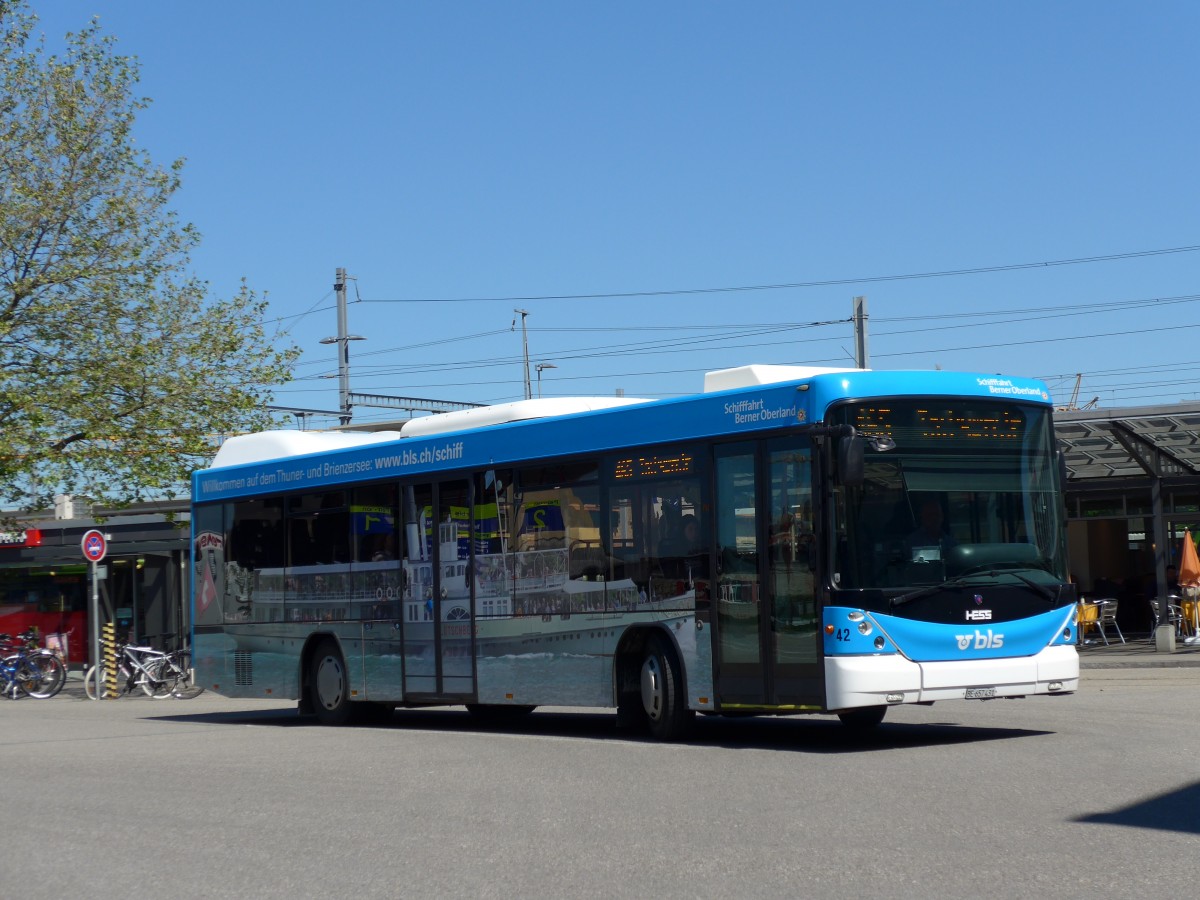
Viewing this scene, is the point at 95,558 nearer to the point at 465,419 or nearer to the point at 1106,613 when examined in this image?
the point at 465,419

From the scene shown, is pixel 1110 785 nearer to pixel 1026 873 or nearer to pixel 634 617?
pixel 1026 873

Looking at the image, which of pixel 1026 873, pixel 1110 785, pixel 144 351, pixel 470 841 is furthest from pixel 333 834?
pixel 144 351

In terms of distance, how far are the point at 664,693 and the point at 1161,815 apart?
5.77 m

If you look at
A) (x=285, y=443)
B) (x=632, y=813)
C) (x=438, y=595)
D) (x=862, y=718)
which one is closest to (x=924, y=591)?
(x=862, y=718)

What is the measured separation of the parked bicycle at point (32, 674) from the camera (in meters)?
29.0

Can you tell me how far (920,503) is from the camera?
12.6 meters

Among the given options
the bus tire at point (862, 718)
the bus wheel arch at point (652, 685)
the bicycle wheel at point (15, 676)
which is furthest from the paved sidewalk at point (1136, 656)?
the bicycle wheel at point (15, 676)

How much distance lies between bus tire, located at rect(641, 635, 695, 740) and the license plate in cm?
242

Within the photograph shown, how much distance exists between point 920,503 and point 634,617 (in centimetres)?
286

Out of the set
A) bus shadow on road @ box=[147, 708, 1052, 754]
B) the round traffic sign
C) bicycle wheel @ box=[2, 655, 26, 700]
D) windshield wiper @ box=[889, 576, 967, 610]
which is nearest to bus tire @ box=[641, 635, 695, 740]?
bus shadow on road @ box=[147, 708, 1052, 754]

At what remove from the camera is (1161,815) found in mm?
8703

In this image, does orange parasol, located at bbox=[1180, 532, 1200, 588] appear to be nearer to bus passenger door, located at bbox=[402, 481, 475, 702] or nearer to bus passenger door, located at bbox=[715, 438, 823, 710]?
bus passenger door, located at bbox=[402, 481, 475, 702]

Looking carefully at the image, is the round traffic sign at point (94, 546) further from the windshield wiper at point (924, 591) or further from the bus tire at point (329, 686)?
the windshield wiper at point (924, 591)

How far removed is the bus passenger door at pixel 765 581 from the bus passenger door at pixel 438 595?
3624 millimetres
